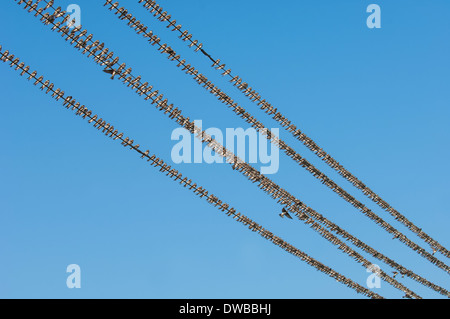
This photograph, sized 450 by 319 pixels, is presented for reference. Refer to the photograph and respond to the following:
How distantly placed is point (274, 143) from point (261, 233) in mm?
7329

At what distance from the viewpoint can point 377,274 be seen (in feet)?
141

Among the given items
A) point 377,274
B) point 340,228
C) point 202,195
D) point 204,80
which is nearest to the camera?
point 204,80

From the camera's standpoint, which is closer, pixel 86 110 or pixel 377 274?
pixel 86 110

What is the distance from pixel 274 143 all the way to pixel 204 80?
25.6ft

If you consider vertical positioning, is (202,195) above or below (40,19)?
below

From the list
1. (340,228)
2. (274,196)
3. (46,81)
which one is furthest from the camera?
(340,228)

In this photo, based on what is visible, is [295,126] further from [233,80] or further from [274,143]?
[233,80]

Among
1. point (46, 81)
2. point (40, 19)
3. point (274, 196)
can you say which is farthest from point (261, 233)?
point (40, 19)
